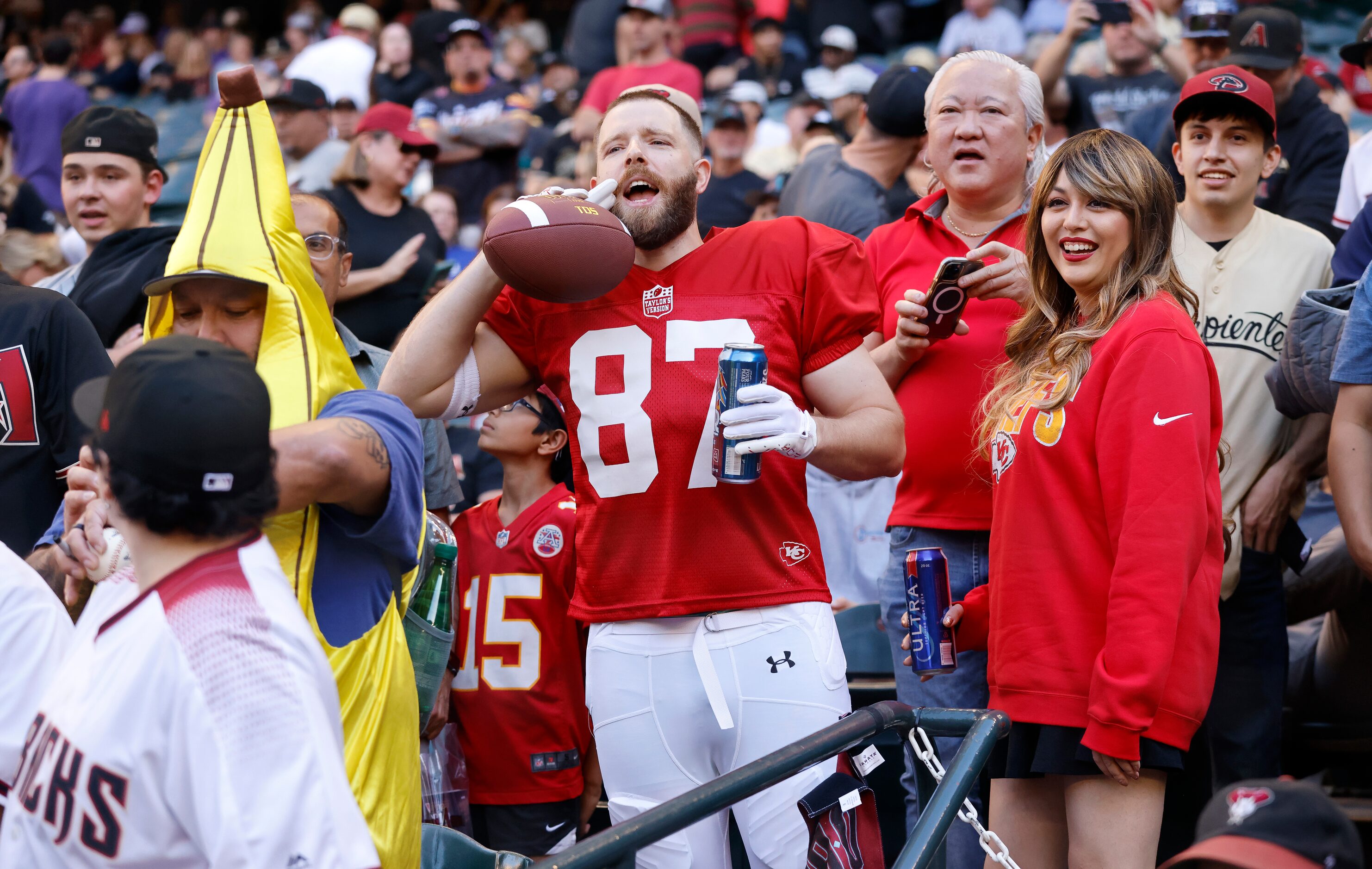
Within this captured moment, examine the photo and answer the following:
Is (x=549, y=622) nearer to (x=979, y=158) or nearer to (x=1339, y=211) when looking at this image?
(x=979, y=158)

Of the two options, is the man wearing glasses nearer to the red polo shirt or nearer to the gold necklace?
the red polo shirt

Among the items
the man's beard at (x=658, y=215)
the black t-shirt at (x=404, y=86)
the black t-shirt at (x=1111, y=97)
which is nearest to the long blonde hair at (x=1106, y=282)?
the man's beard at (x=658, y=215)

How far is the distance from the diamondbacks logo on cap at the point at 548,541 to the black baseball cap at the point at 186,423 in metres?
2.53

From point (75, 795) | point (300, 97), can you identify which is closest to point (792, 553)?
point (75, 795)

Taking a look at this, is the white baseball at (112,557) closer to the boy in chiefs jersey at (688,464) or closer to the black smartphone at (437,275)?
the boy in chiefs jersey at (688,464)

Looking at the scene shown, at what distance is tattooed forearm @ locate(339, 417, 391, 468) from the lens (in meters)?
2.20

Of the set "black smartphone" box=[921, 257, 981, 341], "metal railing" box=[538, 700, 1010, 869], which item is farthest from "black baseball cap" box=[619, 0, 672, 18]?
"metal railing" box=[538, 700, 1010, 869]

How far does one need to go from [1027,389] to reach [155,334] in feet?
6.17

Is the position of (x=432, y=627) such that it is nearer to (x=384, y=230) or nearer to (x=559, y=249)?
(x=559, y=249)

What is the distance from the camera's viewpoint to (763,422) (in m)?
2.62

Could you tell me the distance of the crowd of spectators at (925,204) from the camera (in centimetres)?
344

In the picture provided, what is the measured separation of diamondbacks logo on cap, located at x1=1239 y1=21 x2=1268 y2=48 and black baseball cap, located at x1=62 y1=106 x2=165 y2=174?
4075mm

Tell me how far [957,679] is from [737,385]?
117 centimetres

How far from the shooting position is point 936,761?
272cm
